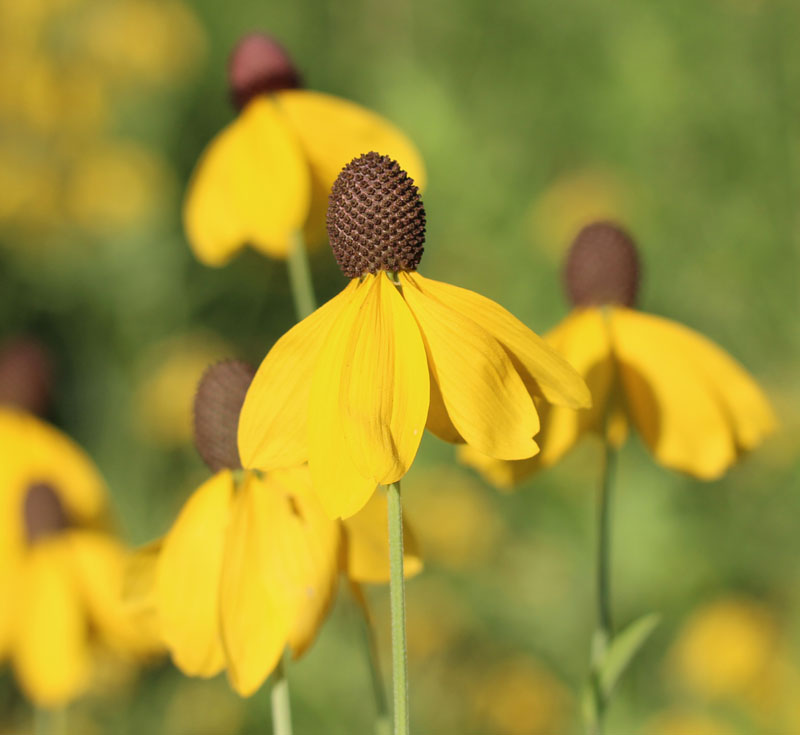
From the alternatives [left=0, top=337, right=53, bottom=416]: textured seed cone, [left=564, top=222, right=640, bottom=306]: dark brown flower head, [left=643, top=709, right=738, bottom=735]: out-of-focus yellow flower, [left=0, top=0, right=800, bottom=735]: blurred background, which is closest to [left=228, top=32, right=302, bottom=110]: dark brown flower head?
[left=564, top=222, right=640, bottom=306]: dark brown flower head

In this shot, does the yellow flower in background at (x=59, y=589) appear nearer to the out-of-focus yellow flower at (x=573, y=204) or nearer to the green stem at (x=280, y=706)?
the green stem at (x=280, y=706)

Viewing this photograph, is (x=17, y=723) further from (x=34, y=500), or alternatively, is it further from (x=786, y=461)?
(x=786, y=461)

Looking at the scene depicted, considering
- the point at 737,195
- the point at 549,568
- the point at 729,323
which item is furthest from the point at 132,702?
the point at 737,195

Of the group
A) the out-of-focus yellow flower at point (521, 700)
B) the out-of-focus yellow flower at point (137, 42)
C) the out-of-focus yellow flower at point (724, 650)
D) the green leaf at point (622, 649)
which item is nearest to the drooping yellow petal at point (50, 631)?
the green leaf at point (622, 649)

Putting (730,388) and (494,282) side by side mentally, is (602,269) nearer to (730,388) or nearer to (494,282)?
(730,388)

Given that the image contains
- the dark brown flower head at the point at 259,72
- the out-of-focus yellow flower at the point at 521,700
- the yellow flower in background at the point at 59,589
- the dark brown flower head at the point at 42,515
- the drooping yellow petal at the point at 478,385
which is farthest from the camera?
the out-of-focus yellow flower at the point at 521,700

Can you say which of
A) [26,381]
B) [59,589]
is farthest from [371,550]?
[26,381]
